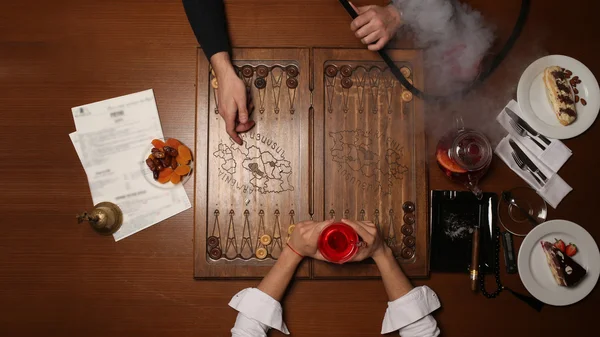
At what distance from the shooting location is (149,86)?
142cm

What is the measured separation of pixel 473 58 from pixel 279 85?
2.02 feet

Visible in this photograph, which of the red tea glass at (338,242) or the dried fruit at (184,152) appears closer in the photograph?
the red tea glass at (338,242)

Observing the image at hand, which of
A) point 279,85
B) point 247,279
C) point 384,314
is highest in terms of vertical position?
point 279,85

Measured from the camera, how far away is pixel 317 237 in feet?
4.13

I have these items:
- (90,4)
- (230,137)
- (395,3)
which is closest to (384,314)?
(230,137)

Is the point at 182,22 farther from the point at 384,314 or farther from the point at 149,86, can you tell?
the point at 384,314

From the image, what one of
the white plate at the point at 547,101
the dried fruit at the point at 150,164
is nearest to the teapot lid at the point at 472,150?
the white plate at the point at 547,101

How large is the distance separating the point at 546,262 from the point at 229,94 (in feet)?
3.61

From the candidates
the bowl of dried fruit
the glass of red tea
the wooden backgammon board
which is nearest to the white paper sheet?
the bowl of dried fruit

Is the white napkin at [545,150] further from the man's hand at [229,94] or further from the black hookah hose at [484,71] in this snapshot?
the man's hand at [229,94]

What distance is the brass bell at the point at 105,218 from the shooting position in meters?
1.31

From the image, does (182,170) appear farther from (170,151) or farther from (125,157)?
(125,157)

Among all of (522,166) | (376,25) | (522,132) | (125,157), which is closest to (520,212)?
(522,166)

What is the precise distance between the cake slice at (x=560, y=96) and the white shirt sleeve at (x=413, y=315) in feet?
2.32
